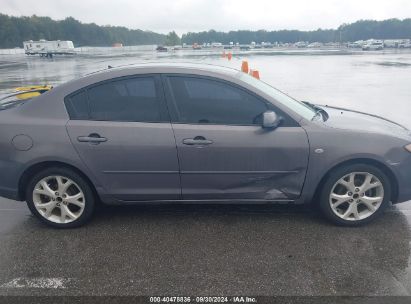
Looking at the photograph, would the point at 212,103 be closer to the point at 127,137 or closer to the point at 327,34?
the point at 127,137

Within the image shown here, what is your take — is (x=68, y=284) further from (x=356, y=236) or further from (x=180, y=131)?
(x=356, y=236)

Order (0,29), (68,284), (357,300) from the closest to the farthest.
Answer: (357,300) < (68,284) < (0,29)

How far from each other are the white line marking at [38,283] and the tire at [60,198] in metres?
0.89

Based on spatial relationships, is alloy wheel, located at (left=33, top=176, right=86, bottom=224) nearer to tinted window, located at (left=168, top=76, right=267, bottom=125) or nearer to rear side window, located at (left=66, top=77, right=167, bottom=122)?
rear side window, located at (left=66, top=77, right=167, bottom=122)

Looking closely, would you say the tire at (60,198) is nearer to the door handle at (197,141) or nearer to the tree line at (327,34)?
the door handle at (197,141)

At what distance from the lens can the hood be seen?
3.75m

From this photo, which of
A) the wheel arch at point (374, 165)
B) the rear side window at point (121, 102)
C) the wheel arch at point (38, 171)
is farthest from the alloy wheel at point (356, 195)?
the wheel arch at point (38, 171)

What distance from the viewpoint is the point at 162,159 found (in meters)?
3.66

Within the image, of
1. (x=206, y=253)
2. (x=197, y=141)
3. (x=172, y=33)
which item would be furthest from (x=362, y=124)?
(x=172, y=33)

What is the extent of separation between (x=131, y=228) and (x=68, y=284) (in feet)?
3.28

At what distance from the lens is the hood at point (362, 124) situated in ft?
12.3

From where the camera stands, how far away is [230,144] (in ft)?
11.8

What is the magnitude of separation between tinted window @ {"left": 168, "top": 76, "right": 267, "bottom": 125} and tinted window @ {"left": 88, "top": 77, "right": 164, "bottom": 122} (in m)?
0.21

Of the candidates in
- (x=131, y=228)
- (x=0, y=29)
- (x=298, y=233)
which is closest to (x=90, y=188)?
(x=131, y=228)
